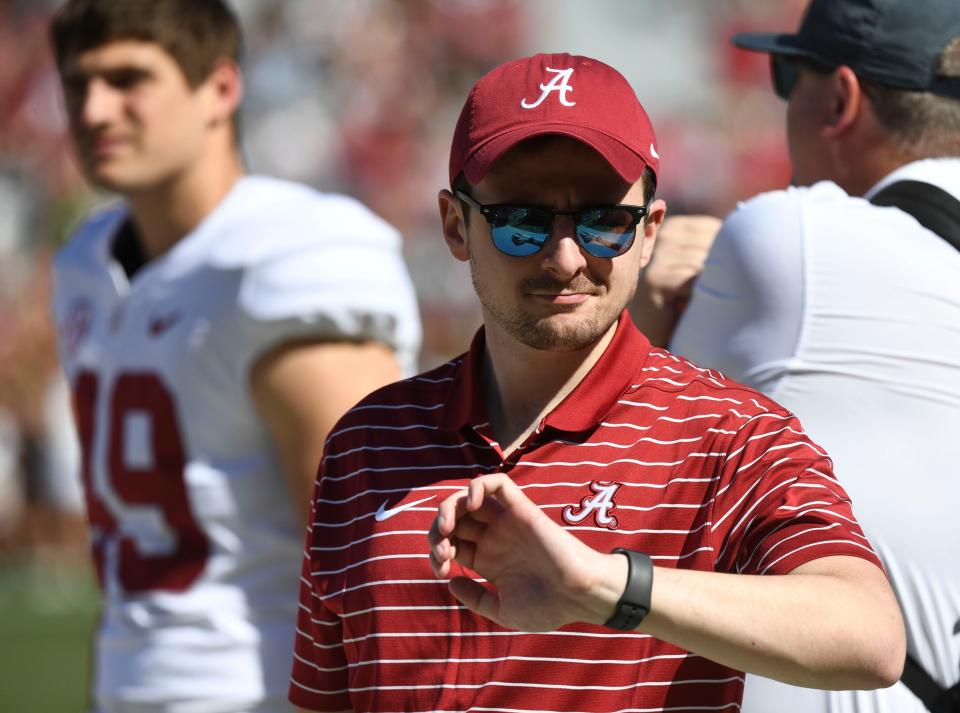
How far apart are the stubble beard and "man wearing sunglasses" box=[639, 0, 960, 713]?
0.40 metres

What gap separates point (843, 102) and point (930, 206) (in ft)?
0.87

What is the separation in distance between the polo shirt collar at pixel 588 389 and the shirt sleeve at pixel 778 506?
17 centimetres

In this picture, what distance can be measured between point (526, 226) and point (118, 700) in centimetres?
163

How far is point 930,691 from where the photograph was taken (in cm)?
194

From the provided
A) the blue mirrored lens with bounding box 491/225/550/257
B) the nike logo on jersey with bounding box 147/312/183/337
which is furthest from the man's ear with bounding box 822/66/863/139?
the nike logo on jersey with bounding box 147/312/183/337

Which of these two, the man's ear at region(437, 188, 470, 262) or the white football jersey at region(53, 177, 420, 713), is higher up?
the man's ear at region(437, 188, 470, 262)

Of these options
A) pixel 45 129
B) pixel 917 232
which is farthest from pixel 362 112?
pixel 917 232

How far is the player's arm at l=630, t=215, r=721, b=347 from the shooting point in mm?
2295

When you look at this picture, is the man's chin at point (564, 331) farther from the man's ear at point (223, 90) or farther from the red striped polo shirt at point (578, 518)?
the man's ear at point (223, 90)

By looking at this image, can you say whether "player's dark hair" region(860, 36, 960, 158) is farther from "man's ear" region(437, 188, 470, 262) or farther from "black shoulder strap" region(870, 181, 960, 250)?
"man's ear" region(437, 188, 470, 262)

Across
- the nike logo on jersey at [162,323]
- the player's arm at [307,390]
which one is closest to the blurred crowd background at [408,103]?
the nike logo on jersey at [162,323]

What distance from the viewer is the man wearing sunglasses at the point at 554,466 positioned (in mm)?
1581

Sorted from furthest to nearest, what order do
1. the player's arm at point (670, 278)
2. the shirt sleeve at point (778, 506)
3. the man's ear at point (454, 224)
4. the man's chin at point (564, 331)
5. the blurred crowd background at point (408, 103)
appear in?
1. the blurred crowd background at point (408, 103)
2. the player's arm at point (670, 278)
3. the man's ear at point (454, 224)
4. the man's chin at point (564, 331)
5. the shirt sleeve at point (778, 506)

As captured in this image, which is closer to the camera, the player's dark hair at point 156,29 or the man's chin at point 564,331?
the man's chin at point 564,331
